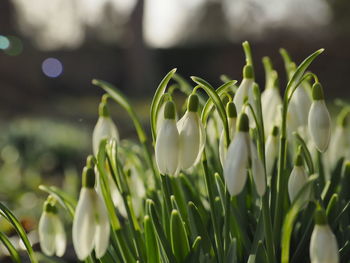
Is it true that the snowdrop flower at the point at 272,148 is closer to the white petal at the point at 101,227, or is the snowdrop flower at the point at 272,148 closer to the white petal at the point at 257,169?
the white petal at the point at 257,169

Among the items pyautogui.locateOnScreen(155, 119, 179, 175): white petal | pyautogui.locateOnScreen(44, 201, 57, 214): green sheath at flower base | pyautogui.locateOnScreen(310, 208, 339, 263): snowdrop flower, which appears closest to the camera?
pyautogui.locateOnScreen(310, 208, 339, 263): snowdrop flower

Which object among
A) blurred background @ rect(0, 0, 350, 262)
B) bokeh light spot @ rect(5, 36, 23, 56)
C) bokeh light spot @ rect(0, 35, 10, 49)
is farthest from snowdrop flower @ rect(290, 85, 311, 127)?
bokeh light spot @ rect(0, 35, 10, 49)

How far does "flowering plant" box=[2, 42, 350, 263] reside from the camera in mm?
1029

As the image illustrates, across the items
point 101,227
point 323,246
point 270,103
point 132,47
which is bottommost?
point 323,246

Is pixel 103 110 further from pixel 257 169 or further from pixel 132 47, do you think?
pixel 132 47

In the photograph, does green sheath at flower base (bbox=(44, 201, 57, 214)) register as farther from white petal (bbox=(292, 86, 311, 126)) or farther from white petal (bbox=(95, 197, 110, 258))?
white petal (bbox=(292, 86, 311, 126))

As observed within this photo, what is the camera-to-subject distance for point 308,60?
3.93 ft

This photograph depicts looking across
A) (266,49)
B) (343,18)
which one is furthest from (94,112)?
(343,18)

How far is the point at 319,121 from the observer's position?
1.19m

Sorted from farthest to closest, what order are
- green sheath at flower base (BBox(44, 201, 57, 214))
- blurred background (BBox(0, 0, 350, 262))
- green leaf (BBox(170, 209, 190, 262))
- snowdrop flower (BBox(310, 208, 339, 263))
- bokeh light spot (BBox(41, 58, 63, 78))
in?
bokeh light spot (BBox(41, 58, 63, 78)) → blurred background (BBox(0, 0, 350, 262)) → green sheath at flower base (BBox(44, 201, 57, 214)) → green leaf (BBox(170, 209, 190, 262)) → snowdrop flower (BBox(310, 208, 339, 263))

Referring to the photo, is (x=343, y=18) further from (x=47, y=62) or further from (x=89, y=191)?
(x=89, y=191)

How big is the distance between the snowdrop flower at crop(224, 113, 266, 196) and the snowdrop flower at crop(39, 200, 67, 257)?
1.79ft

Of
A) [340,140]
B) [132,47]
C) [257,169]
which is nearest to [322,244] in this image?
[257,169]

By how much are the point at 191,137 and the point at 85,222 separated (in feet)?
0.84
